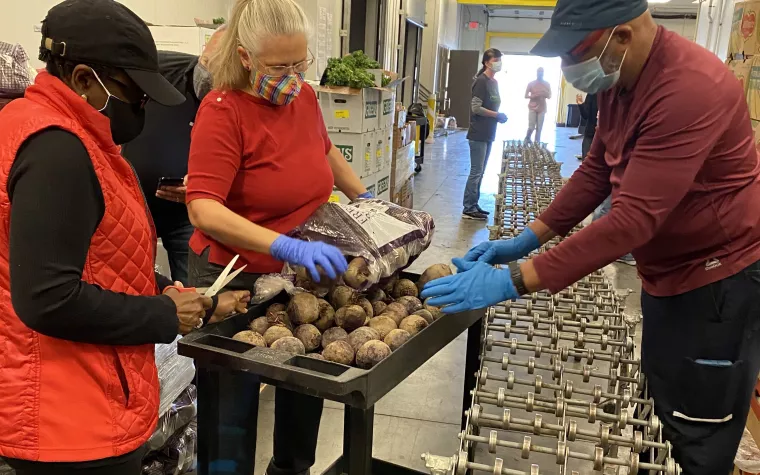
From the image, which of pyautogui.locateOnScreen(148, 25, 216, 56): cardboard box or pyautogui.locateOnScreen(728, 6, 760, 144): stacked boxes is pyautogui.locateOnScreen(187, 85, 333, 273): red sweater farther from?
pyautogui.locateOnScreen(728, 6, 760, 144): stacked boxes

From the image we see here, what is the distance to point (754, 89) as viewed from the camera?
3197mm

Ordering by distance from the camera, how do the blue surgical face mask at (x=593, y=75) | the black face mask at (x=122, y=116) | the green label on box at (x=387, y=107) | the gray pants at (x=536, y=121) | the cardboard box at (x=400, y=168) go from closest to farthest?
the black face mask at (x=122, y=116) < the blue surgical face mask at (x=593, y=75) < the green label on box at (x=387, y=107) < the cardboard box at (x=400, y=168) < the gray pants at (x=536, y=121)

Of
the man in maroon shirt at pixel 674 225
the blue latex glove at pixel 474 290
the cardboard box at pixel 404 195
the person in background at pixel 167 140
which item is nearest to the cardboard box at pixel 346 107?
the cardboard box at pixel 404 195

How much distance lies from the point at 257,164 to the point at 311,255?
0.30 m

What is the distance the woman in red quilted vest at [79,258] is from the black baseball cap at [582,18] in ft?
2.78

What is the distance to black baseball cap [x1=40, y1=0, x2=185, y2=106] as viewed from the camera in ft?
3.43

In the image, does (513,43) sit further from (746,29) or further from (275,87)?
(275,87)

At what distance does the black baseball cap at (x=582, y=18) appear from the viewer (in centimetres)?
133

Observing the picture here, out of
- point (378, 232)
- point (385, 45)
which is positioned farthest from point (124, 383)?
point (385, 45)

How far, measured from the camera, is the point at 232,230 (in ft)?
4.99

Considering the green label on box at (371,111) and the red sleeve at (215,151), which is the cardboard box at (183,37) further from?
the red sleeve at (215,151)

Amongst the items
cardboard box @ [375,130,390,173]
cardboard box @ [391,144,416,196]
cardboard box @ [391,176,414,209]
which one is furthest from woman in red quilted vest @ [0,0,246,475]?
cardboard box @ [391,176,414,209]

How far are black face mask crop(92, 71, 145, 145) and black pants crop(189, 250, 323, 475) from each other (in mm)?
515

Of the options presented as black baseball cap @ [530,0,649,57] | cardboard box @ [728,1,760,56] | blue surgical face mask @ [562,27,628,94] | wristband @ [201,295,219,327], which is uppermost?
cardboard box @ [728,1,760,56]
